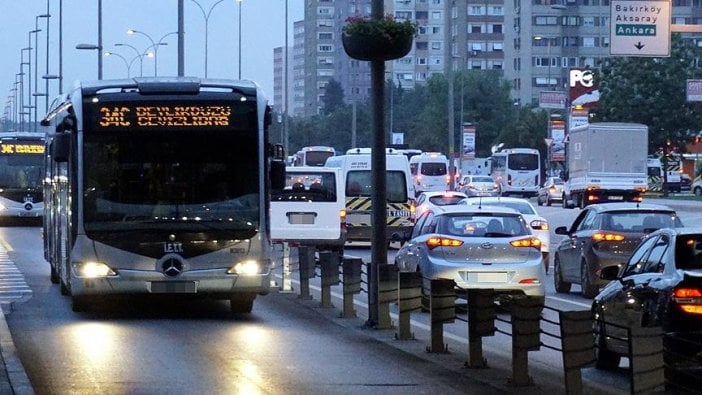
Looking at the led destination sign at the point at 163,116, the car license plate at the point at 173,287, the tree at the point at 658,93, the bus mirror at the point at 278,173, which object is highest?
the tree at the point at 658,93

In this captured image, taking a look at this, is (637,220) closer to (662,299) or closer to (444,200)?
(662,299)

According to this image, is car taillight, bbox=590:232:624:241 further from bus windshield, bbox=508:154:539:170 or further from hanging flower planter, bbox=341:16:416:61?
bus windshield, bbox=508:154:539:170

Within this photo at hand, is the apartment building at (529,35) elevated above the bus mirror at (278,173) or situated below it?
above

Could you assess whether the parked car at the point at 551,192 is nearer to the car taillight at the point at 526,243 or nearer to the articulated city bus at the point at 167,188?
the car taillight at the point at 526,243

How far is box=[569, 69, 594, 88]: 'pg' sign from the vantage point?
264 feet

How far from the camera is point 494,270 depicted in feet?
67.2

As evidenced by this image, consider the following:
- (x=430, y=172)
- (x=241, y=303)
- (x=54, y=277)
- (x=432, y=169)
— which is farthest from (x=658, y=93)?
(x=241, y=303)

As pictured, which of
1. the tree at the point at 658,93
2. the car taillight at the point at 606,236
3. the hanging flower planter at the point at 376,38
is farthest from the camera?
the tree at the point at 658,93

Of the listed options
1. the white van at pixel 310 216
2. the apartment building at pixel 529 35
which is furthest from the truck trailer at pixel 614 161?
the apartment building at pixel 529 35

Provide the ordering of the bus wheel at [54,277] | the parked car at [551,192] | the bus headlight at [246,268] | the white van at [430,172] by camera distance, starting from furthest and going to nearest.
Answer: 1. the parked car at [551,192]
2. the white van at [430,172]
3. the bus wheel at [54,277]
4. the bus headlight at [246,268]

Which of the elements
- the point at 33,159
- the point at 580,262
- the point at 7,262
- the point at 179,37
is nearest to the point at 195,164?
the point at 580,262

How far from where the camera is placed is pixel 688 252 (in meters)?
13.3

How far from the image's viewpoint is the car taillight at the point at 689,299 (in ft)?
41.3

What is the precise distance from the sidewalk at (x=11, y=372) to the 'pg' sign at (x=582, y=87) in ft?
213
